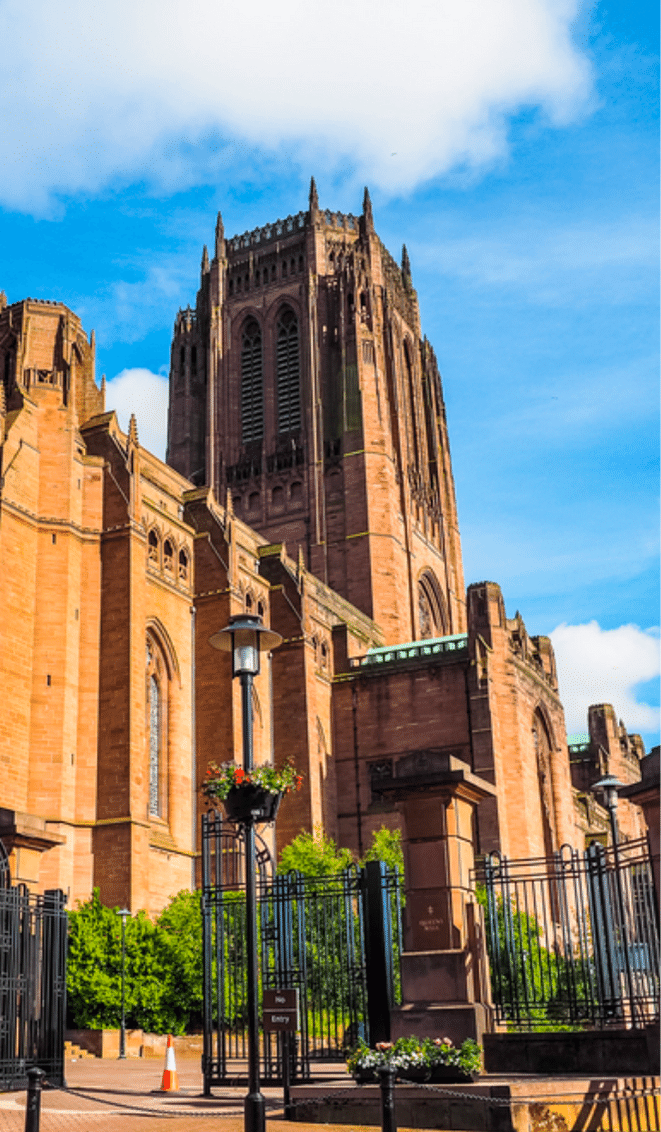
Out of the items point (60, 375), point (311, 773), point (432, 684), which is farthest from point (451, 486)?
point (60, 375)

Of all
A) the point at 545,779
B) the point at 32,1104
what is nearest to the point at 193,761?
the point at 545,779

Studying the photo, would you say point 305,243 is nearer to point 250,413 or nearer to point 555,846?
point 250,413

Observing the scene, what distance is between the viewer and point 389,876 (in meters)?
14.6

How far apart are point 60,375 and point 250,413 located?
33.2 meters

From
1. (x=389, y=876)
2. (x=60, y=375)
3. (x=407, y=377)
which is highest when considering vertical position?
(x=407, y=377)

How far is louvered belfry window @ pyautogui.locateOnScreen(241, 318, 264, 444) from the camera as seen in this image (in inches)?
2638

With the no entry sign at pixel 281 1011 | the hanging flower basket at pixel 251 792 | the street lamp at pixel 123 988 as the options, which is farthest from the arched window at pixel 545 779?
the hanging flower basket at pixel 251 792

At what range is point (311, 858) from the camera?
1415 inches

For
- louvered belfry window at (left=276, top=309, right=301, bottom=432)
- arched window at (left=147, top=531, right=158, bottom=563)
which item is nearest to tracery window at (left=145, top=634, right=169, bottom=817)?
arched window at (left=147, top=531, right=158, bottom=563)

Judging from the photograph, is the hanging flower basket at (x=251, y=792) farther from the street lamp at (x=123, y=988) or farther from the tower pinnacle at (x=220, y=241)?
the tower pinnacle at (x=220, y=241)

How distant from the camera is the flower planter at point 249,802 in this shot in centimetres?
1241

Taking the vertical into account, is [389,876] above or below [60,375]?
below

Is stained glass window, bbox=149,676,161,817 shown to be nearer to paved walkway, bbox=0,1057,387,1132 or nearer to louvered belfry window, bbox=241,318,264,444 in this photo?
paved walkway, bbox=0,1057,387,1132

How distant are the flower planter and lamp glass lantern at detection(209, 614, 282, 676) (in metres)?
1.22
